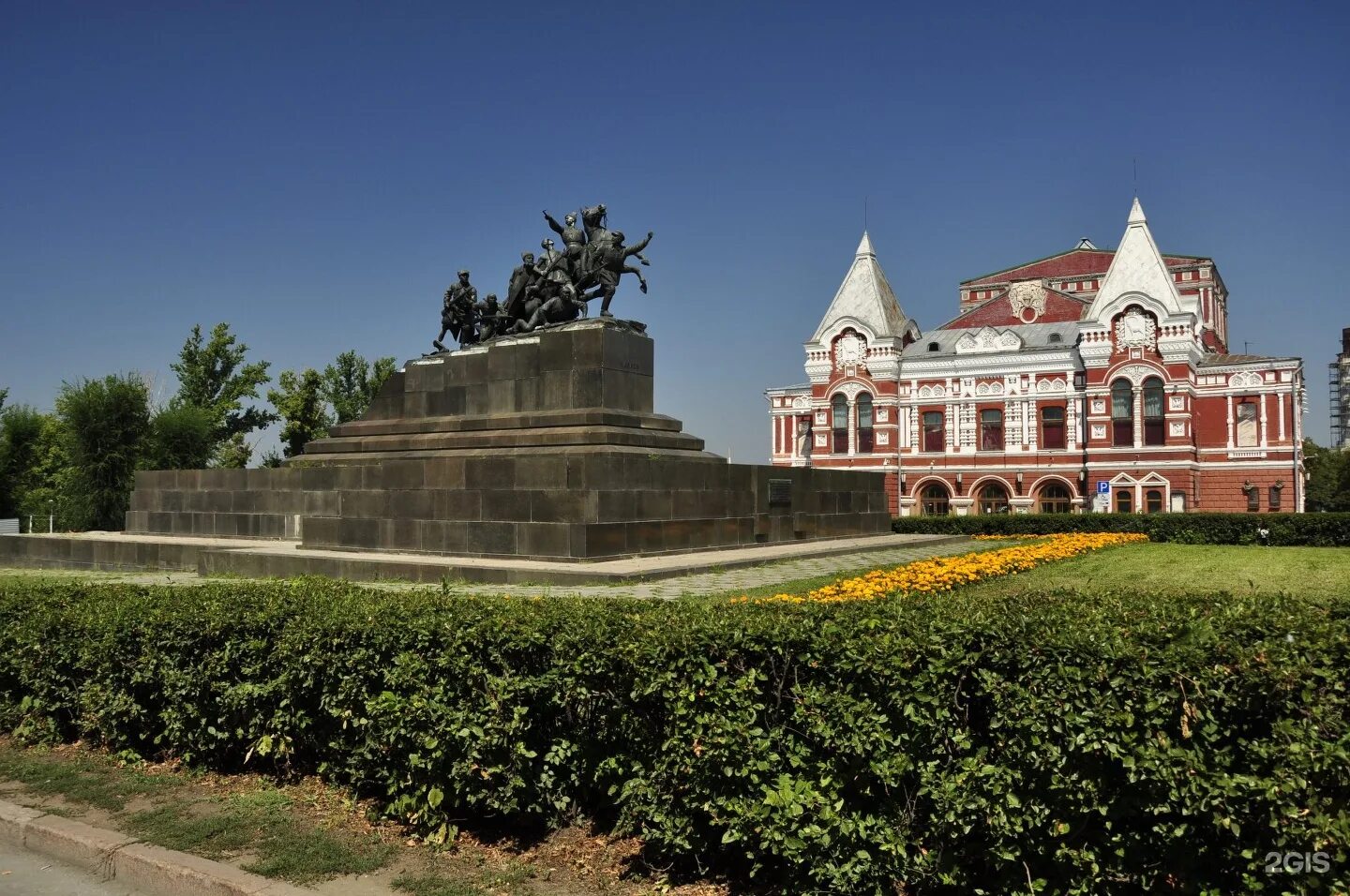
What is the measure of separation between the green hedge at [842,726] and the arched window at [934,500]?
138 feet

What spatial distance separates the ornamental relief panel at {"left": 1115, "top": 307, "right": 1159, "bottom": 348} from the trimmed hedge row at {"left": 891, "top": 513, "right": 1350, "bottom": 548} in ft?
54.1

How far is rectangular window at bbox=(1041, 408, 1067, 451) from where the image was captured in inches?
1754

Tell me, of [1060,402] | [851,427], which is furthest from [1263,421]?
[851,427]

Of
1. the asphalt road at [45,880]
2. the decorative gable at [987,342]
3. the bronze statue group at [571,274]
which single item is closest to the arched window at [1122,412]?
the decorative gable at [987,342]

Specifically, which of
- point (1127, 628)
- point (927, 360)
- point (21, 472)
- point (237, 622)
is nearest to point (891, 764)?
point (1127, 628)

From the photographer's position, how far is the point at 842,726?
4.53 metres

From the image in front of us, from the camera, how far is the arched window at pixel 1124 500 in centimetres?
4194

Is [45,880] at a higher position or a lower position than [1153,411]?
lower

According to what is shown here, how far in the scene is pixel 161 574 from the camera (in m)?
18.0

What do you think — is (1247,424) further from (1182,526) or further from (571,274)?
(571,274)

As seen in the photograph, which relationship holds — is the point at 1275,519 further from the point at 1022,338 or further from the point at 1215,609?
the point at 1215,609

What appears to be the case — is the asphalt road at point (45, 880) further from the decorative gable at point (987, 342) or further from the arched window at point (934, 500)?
the decorative gable at point (987, 342)

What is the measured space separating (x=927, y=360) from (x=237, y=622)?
44.1m

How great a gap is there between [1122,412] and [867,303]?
43.9ft
